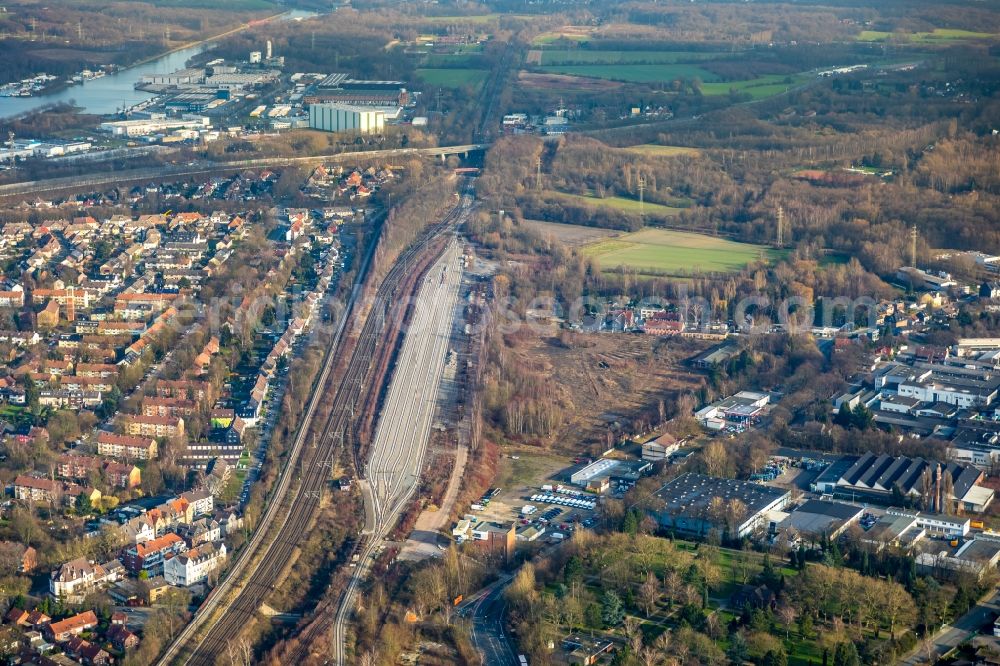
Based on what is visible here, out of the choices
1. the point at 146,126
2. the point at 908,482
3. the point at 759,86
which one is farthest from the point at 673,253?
the point at 759,86

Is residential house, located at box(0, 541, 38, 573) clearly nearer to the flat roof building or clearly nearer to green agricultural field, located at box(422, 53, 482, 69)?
the flat roof building

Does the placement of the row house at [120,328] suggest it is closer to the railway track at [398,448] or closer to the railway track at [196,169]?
the railway track at [398,448]

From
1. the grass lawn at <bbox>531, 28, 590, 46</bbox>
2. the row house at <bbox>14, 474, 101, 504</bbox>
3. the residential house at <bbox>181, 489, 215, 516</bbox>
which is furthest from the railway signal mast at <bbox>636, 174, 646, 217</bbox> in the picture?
the grass lawn at <bbox>531, 28, 590, 46</bbox>

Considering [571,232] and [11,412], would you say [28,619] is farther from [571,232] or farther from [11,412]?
[571,232]

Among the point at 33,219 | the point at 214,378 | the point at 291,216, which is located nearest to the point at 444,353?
the point at 214,378

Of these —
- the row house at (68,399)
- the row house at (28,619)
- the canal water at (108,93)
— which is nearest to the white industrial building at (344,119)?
the canal water at (108,93)

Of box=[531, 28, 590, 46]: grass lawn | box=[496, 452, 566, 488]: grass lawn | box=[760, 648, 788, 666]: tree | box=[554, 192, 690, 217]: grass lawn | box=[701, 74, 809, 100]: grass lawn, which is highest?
box=[531, 28, 590, 46]: grass lawn
